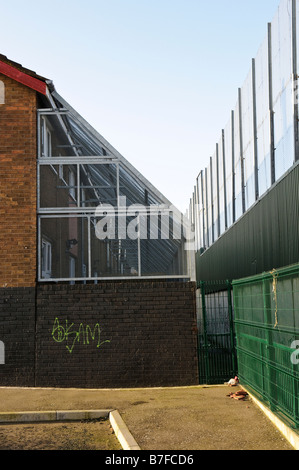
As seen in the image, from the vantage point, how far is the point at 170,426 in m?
8.33

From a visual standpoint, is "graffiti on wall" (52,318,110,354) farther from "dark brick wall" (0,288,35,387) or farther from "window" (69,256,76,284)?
"window" (69,256,76,284)

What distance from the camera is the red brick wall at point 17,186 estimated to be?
1289 cm

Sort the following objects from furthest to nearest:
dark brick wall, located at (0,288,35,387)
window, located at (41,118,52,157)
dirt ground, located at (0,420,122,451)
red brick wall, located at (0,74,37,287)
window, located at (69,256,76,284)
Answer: window, located at (69,256,76,284) → window, located at (41,118,52,157) → red brick wall, located at (0,74,37,287) → dark brick wall, located at (0,288,35,387) → dirt ground, located at (0,420,122,451)

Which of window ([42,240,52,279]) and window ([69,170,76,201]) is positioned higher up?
window ([69,170,76,201])

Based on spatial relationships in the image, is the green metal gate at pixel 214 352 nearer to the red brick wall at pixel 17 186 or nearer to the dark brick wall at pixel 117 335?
the dark brick wall at pixel 117 335

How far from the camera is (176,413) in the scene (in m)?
9.27

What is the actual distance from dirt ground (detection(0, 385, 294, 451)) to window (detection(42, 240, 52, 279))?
4.03 m

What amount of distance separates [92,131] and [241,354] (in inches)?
235

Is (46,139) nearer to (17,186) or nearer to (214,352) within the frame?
(17,186)

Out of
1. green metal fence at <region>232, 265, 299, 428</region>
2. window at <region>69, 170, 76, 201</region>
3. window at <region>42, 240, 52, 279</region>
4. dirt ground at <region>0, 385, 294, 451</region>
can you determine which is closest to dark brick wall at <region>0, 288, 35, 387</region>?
dirt ground at <region>0, 385, 294, 451</region>

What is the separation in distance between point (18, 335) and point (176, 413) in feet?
15.4

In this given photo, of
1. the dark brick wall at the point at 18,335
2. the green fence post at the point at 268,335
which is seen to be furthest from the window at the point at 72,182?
the green fence post at the point at 268,335

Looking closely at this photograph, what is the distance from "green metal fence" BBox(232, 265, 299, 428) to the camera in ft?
23.0
